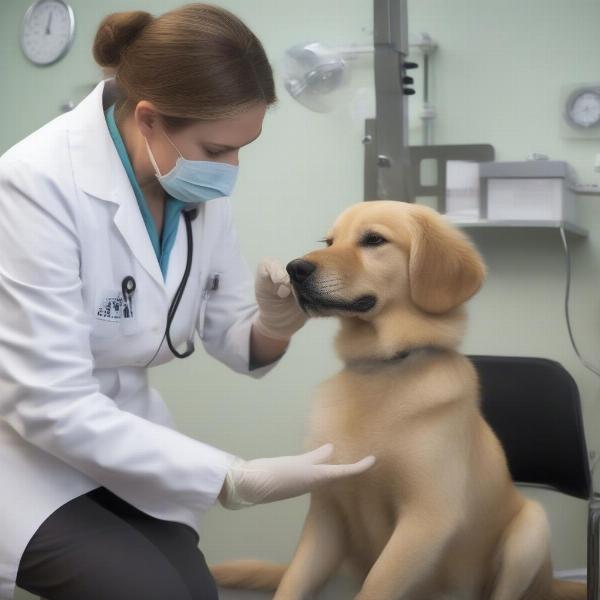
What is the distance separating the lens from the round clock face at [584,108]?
2.18 metres

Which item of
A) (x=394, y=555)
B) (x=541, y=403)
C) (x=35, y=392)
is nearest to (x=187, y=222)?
(x=35, y=392)

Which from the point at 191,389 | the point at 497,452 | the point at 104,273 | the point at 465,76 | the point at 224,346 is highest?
the point at 465,76

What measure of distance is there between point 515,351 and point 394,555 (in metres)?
1.16

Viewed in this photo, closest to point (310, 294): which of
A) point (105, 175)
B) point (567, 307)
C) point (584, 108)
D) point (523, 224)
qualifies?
point (105, 175)

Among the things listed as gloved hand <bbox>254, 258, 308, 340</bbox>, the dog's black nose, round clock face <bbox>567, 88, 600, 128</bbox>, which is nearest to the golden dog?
the dog's black nose

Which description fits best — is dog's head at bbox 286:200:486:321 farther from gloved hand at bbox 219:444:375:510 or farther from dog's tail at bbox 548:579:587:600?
dog's tail at bbox 548:579:587:600

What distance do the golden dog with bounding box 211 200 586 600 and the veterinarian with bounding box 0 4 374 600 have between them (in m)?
0.10

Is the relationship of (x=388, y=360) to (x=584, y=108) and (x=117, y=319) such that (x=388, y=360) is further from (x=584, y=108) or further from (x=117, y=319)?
(x=584, y=108)

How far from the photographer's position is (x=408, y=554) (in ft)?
4.07

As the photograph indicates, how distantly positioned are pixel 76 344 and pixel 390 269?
1.56 ft

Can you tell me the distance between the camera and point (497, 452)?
1396 mm

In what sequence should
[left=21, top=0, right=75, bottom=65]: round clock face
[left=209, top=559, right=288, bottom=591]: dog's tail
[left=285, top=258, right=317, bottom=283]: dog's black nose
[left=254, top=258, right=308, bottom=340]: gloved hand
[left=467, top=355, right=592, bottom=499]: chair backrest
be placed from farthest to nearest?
1. [left=21, top=0, right=75, bottom=65]: round clock face
2. [left=467, top=355, right=592, bottom=499]: chair backrest
3. [left=209, top=559, right=288, bottom=591]: dog's tail
4. [left=254, top=258, right=308, bottom=340]: gloved hand
5. [left=285, top=258, right=317, bottom=283]: dog's black nose

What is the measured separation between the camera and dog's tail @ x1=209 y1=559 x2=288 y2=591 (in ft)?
5.19

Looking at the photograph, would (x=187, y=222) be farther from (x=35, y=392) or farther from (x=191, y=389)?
(x=191, y=389)
